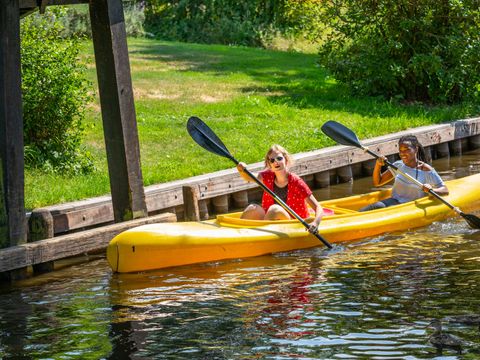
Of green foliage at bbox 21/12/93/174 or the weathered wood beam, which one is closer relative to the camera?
the weathered wood beam

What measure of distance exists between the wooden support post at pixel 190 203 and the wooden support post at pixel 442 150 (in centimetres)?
677

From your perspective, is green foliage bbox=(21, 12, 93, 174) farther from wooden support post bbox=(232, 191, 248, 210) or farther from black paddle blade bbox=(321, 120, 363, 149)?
black paddle blade bbox=(321, 120, 363, 149)

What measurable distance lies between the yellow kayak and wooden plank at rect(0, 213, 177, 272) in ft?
0.99

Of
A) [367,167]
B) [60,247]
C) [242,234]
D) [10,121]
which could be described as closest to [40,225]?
[60,247]

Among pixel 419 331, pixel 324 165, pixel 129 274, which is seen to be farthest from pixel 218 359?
pixel 324 165

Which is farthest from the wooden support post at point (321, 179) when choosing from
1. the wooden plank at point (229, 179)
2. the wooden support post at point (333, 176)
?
the wooden support post at point (333, 176)

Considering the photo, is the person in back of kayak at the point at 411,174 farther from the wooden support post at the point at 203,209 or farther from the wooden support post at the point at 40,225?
the wooden support post at the point at 40,225

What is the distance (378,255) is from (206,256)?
171 cm

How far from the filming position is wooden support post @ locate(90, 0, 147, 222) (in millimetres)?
10648

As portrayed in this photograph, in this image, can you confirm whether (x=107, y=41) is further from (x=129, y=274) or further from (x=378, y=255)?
(x=378, y=255)

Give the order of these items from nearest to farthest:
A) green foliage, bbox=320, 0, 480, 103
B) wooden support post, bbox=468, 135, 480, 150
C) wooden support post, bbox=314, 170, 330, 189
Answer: wooden support post, bbox=314, 170, 330, 189 < wooden support post, bbox=468, 135, 480, 150 < green foliage, bbox=320, 0, 480, 103

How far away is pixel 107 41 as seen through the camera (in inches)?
420

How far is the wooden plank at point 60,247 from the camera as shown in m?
9.92

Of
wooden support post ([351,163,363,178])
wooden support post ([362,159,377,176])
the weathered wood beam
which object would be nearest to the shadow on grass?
wooden support post ([362,159,377,176])
